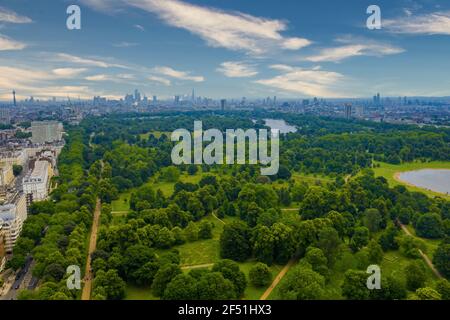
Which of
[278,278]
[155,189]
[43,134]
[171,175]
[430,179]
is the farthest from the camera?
[43,134]

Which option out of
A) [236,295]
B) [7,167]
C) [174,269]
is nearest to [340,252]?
[236,295]

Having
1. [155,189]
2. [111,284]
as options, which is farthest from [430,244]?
[155,189]

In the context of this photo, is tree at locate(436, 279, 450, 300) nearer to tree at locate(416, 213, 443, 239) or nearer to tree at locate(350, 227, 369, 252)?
tree at locate(350, 227, 369, 252)

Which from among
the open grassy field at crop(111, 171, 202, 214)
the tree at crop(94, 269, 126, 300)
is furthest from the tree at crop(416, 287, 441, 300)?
the open grassy field at crop(111, 171, 202, 214)

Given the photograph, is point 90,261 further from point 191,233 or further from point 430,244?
point 430,244

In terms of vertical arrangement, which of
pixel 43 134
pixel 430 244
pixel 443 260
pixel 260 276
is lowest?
pixel 430 244

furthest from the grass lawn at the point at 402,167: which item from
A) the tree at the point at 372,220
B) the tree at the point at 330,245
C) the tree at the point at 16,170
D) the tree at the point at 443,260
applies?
the tree at the point at 16,170
